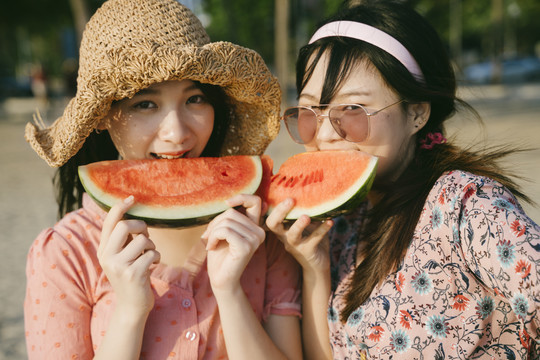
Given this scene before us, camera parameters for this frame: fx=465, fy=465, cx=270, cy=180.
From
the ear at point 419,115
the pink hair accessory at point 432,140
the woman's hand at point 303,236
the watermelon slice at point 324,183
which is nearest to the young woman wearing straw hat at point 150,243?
the woman's hand at point 303,236

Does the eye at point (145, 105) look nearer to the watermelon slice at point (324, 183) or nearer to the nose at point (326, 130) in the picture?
the watermelon slice at point (324, 183)

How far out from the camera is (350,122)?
2102 mm

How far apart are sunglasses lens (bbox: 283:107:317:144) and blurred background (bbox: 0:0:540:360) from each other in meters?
0.54

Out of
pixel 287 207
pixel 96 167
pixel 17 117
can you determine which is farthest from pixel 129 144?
pixel 17 117

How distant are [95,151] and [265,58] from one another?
3117cm

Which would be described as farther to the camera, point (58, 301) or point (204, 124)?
point (204, 124)

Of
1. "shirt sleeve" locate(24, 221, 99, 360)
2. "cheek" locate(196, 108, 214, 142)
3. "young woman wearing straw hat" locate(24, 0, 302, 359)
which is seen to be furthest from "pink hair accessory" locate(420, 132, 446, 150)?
"shirt sleeve" locate(24, 221, 99, 360)

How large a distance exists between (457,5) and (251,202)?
4247 cm

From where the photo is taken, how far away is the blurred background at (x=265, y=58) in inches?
205

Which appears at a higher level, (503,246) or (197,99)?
(197,99)

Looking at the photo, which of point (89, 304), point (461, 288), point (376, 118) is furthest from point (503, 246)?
point (89, 304)

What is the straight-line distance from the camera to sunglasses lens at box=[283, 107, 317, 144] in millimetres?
2236

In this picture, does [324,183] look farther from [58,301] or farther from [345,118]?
[58,301]

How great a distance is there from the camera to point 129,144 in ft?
6.60
